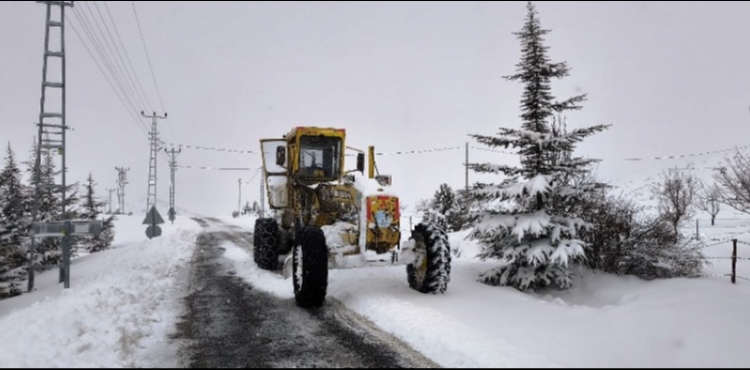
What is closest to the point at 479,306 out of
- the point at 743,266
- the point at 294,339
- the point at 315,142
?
the point at 294,339

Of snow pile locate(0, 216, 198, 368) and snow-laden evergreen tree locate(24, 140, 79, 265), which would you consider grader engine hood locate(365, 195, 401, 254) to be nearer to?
snow pile locate(0, 216, 198, 368)

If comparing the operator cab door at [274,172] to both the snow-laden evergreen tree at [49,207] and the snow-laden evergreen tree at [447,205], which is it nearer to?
the snow-laden evergreen tree at [49,207]

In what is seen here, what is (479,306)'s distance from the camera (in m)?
7.20

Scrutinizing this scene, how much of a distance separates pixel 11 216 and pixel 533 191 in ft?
58.0

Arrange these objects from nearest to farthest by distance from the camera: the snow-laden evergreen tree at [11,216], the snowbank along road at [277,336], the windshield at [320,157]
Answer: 1. the snowbank along road at [277,336]
2. the windshield at [320,157]
3. the snow-laden evergreen tree at [11,216]

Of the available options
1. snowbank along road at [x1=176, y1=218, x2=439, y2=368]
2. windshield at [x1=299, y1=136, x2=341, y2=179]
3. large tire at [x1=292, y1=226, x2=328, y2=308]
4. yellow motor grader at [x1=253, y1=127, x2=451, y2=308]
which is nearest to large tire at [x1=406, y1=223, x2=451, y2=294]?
yellow motor grader at [x1=253, y1=127, x2=451, y2=308]

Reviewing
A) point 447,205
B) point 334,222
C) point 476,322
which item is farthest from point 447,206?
point 476,322

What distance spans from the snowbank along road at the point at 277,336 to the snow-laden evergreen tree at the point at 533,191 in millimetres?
3637

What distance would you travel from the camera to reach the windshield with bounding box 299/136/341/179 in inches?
412

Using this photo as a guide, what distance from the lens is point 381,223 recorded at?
25.2ft

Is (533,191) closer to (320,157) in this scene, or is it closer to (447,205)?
(320,157)

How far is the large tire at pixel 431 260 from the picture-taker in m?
7.71

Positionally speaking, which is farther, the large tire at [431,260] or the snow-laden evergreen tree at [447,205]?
the snow-laden evergreen tree at [447,205]

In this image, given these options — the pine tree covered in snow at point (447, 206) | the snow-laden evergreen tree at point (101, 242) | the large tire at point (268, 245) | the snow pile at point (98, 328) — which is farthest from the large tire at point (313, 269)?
the snow-laden evergreen tree at point (101, 242)
